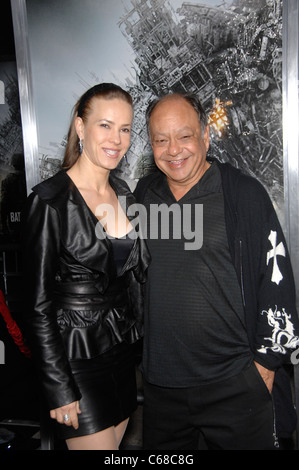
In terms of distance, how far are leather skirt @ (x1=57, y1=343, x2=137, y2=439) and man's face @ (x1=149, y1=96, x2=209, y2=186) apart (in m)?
0.77

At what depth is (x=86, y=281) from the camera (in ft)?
5.39

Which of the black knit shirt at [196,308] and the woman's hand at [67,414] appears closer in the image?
the woman's hand at [67,414]

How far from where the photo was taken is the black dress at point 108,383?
1.61 m

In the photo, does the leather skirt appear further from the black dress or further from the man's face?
the man's face

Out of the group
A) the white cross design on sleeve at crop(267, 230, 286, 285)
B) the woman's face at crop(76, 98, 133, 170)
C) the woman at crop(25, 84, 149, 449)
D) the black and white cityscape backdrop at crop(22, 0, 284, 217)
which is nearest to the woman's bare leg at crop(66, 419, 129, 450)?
the woman at crop(25, 84, 149, 449)

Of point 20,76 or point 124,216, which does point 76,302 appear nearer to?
point 124,216

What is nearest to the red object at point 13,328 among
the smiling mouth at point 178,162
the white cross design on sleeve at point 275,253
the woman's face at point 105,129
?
the woman's face at point 105,129

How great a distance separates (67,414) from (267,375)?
2.67 feet

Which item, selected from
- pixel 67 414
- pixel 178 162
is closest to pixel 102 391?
pixel 67 414

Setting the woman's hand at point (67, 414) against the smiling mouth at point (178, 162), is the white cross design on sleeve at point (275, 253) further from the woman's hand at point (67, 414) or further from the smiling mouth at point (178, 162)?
the woman's hand at point (67, 414)

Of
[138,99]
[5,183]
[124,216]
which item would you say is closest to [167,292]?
[124,216]

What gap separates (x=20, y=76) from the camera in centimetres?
252

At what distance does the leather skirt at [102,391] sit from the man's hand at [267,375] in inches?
21.5
